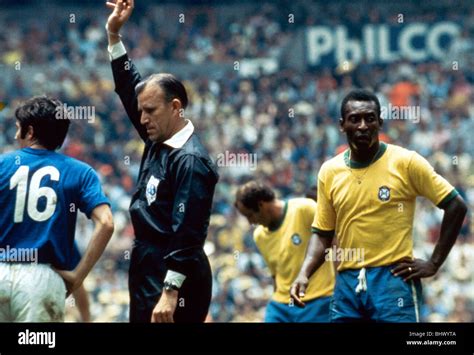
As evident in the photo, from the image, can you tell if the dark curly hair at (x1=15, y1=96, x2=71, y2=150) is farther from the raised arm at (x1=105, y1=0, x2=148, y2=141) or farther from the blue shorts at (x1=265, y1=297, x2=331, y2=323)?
the blue shorts at (x1=265, y1=297, x2=331, y2=323)

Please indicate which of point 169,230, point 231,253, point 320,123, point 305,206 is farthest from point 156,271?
point 320,123

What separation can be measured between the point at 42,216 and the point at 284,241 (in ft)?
11.3

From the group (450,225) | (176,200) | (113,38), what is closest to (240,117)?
(113,38)

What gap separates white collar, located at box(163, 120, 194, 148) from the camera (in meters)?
7.12

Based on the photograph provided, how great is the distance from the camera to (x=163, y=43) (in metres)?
23.8

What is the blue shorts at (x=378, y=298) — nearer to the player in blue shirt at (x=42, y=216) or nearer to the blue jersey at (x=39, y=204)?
the player in blue shirt at (x=42, y=216)

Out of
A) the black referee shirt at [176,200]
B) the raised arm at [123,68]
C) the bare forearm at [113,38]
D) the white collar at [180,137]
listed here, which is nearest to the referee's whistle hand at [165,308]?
the black referee shirt at [176,200]

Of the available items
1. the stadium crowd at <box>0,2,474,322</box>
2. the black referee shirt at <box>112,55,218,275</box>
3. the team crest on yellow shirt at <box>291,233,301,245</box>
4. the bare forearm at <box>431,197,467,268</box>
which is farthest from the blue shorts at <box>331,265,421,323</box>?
the stadium crowd at <box>0,2,474,322</box>

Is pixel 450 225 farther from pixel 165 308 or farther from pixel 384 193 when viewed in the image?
pixel 165 308

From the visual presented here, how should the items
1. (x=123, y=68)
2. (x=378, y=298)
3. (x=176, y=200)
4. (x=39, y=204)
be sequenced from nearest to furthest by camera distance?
1. (x=176, y=200)
2. (x=39, y=204)
3. (x=378, y=298)
4. (x=123, y=68)

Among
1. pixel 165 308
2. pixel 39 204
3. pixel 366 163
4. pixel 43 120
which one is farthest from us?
pixel 366 163

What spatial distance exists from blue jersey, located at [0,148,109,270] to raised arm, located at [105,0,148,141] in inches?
26.7

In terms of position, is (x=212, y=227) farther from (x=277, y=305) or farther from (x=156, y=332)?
(x=156, y=332)

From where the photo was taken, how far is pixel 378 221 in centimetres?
741
